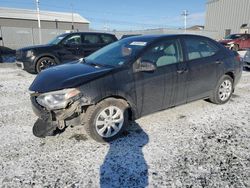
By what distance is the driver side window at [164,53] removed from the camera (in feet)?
12.4

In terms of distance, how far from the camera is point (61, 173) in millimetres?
2678

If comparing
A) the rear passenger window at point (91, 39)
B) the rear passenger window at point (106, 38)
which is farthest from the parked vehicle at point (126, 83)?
the rear passenger window at point (106, 38)

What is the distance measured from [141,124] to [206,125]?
3.86ft

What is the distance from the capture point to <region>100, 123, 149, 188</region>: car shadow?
2.54m

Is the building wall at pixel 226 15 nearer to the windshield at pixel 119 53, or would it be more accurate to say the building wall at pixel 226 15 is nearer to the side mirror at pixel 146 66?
the windshield at pixel 119 53

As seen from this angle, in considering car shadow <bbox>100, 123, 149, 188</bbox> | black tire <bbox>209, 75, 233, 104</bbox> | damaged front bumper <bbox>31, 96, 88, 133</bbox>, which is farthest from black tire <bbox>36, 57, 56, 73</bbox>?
black tire <bbox>209, 75, 233, 104</bbox>

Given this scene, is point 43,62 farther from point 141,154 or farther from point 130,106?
point 141,154

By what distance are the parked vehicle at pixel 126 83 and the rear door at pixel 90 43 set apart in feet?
16.7

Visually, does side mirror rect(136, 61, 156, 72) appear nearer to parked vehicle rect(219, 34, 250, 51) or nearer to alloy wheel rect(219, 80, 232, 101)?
alloy wheel rect(219, 80, 232, 101)

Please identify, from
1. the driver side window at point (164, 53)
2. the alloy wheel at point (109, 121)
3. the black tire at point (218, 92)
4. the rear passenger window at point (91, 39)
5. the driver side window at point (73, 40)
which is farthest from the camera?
the rear passenger window at point (91, 39)

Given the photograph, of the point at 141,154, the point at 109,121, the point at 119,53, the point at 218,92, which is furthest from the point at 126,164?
the point at 218,92

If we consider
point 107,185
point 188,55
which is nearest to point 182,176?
point 107,185

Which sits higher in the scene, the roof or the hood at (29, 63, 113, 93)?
the roof

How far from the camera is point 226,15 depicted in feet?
114
